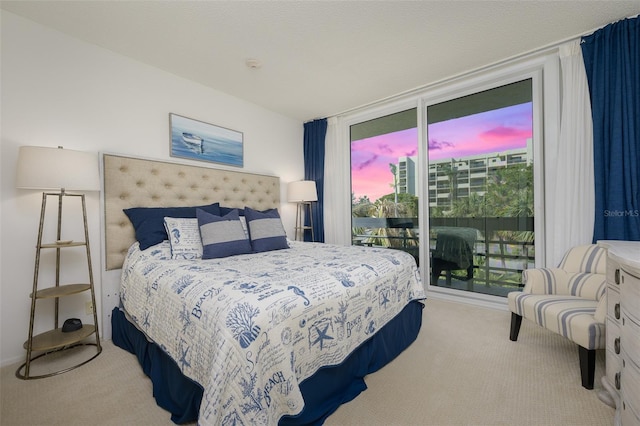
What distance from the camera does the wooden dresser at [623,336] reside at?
1014mm

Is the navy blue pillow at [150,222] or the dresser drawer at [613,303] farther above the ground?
the navy blue pillow at [150,222]

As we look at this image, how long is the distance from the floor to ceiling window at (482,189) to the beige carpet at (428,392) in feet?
3.14

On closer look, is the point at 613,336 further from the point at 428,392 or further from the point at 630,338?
the point at 428,392

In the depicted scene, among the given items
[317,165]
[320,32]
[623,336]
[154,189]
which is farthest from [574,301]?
[154,189]

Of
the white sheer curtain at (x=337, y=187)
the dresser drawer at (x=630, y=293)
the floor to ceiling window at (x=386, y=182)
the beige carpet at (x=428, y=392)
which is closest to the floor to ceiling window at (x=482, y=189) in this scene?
the floor to ceiling window at (x=386, y=182)

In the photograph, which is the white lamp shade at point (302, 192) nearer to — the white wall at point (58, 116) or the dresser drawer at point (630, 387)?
the white wall at point (58, 116)

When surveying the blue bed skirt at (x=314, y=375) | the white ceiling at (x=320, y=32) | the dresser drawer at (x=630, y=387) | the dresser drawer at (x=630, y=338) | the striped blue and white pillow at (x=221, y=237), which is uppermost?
the white ceiling at (x=320, y=32)

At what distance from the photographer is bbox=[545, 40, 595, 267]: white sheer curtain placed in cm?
230

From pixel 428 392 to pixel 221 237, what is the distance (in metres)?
1.75

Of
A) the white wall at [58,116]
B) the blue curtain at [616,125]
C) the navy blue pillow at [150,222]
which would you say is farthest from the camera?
the navy blue pillow at [150,222]

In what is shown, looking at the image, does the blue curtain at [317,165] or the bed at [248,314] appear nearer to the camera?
the bed at [248,314]

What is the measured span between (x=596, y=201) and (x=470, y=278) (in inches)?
52.7

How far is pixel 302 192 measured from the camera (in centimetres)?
372

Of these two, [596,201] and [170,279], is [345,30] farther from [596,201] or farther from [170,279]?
[596,201]
